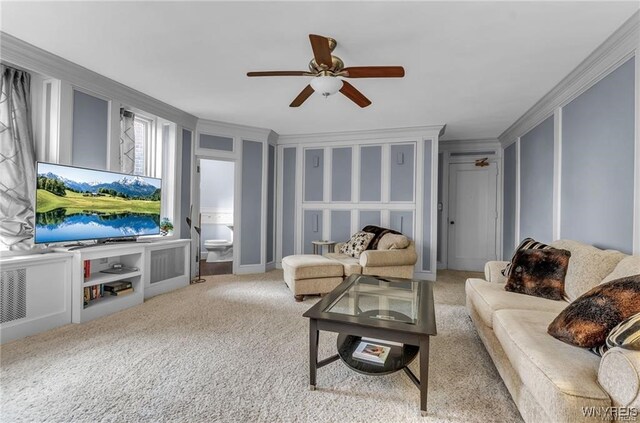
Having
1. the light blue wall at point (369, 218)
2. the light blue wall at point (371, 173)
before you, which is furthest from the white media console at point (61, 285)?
the light blue wall at point (371, 173)

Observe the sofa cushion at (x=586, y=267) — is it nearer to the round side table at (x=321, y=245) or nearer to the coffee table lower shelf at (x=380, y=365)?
the coffee table lower shelf at (x=380, y=365)

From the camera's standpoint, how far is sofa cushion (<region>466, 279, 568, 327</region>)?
2088 mm

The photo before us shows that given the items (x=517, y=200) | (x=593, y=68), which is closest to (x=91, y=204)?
(x=593, y=68)

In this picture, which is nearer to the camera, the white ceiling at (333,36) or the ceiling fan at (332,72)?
the white ceiling at (333,36)

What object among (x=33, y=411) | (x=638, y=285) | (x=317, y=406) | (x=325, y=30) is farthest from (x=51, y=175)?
(x=638, y=285)

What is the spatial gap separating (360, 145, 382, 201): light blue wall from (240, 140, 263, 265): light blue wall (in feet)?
5.78

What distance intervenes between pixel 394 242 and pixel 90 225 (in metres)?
3.46

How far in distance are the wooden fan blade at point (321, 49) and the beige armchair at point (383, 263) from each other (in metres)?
2.32

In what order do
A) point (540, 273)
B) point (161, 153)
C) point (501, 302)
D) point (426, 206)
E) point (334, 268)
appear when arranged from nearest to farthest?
point (501, 302) < point (540, 273) < point (334, 268) < point (161, 153) < point (426, 206)

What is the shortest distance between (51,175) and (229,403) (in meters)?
2.48

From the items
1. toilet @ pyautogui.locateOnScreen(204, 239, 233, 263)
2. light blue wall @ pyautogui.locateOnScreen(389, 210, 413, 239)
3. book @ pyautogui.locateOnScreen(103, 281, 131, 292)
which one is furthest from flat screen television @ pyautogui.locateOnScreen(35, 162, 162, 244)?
light blue wall @ pyautogui.locateOnScreen(389, 210, 413, 239)

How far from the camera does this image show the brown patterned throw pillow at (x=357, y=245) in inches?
169

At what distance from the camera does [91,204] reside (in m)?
2.93

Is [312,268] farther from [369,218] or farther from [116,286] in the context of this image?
[116,286]
